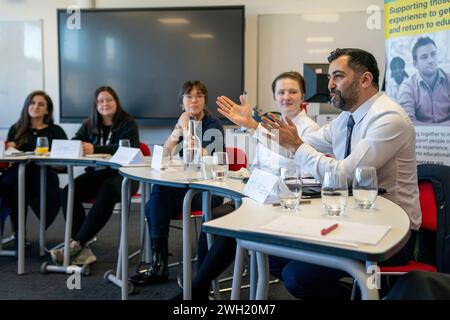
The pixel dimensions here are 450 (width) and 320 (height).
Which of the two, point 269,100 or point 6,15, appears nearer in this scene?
point 269,100

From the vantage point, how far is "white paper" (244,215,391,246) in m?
1.06

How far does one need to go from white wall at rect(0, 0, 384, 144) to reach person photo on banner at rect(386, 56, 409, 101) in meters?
1.59

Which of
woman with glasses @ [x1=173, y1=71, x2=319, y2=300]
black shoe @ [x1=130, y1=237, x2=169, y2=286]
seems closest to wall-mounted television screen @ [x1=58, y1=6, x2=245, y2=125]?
woman with glasses @ [x1=173, y1=71, x2=319, y2=300]

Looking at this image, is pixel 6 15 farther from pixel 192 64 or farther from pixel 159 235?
pixel 159 235

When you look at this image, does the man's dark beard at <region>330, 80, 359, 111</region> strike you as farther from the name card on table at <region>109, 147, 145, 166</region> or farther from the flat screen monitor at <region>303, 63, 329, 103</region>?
the flat screen monitor at <region>303, 63, 329, 103</region>

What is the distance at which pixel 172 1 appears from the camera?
495 centimetres

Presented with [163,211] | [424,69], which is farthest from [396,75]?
[163,211]

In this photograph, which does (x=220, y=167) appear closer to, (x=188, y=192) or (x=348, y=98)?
(x=188, y=192)

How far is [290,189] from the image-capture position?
1437 mm

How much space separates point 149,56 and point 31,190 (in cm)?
206

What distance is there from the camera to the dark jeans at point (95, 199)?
3.02 metres

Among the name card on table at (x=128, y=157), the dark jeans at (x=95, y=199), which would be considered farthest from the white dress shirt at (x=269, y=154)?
the dark jeans at (x=95, y=199)
